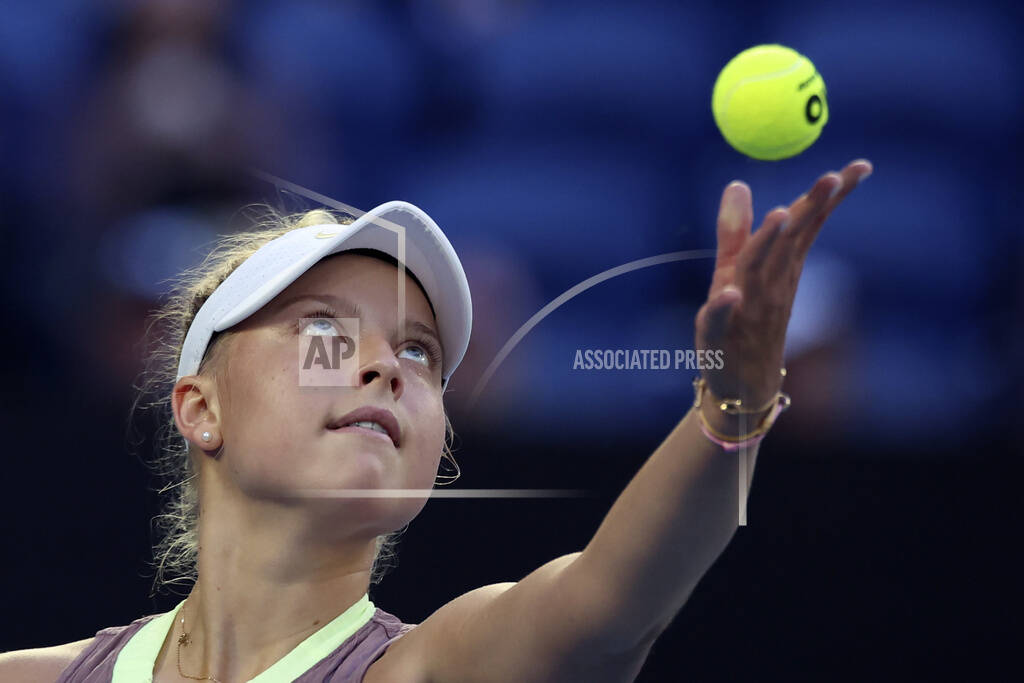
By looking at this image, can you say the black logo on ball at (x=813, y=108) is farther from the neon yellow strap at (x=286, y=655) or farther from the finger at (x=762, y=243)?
the neon yellow strap at (x=286, y=655)

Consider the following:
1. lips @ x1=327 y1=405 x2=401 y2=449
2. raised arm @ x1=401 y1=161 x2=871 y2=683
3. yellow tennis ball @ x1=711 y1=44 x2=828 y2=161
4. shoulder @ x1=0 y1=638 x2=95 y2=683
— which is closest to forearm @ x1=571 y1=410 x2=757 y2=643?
raised arm @ x1=401 y1=161 x2=871 y2=683

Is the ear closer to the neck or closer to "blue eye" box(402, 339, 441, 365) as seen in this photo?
the neck

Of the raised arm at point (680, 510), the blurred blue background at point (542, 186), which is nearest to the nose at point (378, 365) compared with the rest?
the raised arm at point (680, 510)

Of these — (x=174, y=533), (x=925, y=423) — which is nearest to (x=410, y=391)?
(x=174, y=533)

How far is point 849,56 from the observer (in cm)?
345

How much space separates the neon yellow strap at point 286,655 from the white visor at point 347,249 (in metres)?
0.41

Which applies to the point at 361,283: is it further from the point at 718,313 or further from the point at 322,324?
the point at 718,313

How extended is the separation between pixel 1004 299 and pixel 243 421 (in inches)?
88.6

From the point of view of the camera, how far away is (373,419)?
169cm

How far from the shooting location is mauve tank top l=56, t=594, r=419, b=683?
1.68 metres

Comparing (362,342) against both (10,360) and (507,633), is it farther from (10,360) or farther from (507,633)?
(10,360)

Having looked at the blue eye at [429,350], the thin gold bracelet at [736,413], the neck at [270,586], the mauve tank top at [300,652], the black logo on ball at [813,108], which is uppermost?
the black logo on ball at [813,108]

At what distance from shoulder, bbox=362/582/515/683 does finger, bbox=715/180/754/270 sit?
518mm

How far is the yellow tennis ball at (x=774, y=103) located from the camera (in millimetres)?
1990
